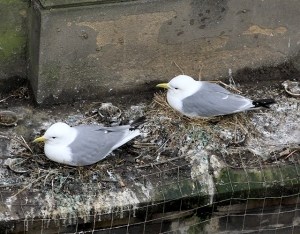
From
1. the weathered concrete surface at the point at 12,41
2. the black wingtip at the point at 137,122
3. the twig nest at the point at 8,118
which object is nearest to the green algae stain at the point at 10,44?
the weathered concrete surface at the point at 12,41

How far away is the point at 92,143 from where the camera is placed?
4.35 meters

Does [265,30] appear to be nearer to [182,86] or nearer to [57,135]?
[182,86]

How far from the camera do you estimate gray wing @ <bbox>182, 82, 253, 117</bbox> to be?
475 cm

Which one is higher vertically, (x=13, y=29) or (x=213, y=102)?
(x=13, y=29)

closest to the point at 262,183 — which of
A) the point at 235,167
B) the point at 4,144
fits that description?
the point at 235,167

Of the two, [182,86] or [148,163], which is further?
[182,86]

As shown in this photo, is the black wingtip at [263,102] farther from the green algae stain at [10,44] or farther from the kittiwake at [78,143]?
the green algae stain at [10,44]

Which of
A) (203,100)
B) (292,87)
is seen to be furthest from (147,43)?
(292,87)

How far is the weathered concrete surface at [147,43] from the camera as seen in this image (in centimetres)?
463

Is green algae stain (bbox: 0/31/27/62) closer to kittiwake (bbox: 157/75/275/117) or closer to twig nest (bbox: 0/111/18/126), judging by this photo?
twig nest (bbox: 0/111/18/126)

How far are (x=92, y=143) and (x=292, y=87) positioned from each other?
1686mm

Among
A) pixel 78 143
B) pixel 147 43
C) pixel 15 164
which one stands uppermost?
pixel 147 43

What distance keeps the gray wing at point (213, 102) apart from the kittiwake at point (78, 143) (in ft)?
1.98

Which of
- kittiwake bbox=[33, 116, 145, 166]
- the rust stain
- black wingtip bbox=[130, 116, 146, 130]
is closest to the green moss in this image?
kittiwake bbox=[33, 116, 145, 166]
